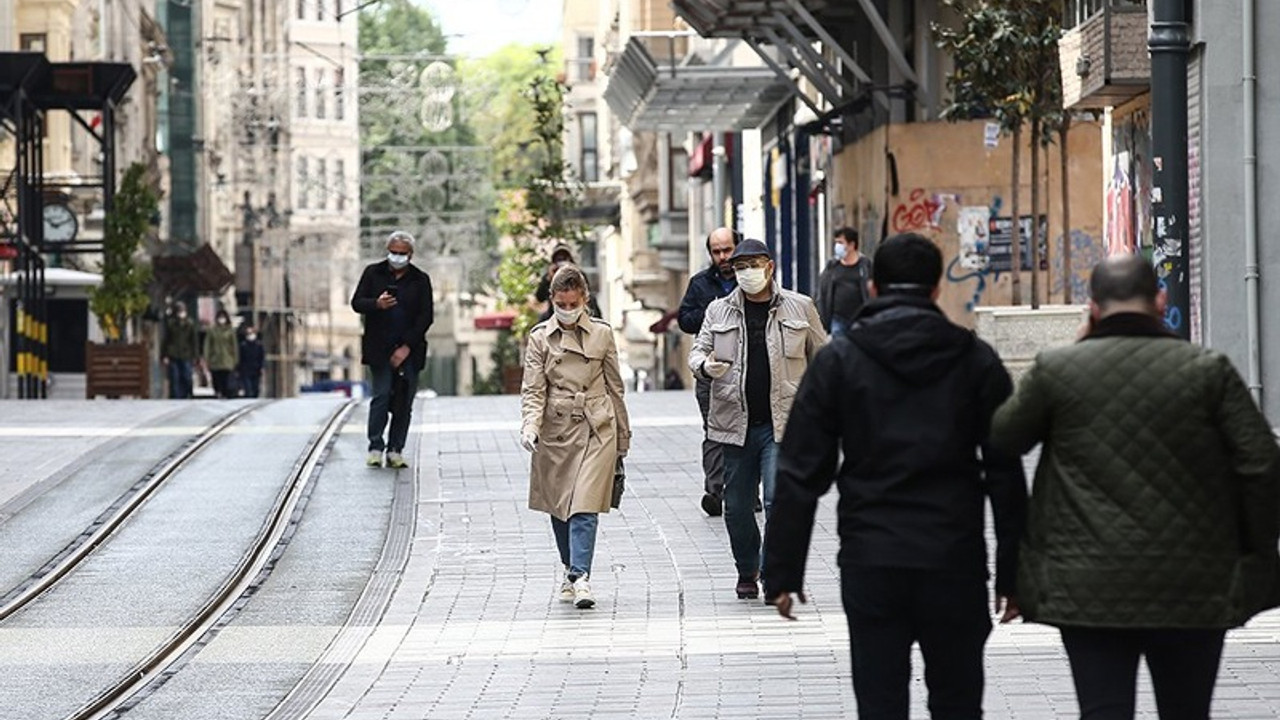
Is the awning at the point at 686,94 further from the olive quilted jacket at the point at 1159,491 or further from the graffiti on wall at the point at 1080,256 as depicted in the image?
the olive quilted jacket at the point at 1159,491

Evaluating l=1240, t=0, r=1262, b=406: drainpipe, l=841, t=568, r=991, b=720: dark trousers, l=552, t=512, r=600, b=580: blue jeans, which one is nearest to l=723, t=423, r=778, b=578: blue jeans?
l=552, t=512, r=600, b=580: blue jeans

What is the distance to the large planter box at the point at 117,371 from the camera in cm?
3975

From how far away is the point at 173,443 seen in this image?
2388 centimetres

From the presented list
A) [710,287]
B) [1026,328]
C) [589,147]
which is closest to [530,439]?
[710,287]

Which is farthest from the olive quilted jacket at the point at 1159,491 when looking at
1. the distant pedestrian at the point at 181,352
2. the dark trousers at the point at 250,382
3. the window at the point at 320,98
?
the window at the point at 320,98

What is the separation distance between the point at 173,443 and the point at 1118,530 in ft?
58.7

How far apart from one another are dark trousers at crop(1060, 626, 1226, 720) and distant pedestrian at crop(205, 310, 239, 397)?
4132 centimetres

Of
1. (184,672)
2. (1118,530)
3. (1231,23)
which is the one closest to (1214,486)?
(1118,530)

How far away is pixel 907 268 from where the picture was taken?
23.8ft

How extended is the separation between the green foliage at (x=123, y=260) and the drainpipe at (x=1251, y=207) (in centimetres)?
2383

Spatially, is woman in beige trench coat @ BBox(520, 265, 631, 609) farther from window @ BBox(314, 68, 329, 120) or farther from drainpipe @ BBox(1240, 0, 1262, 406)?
window @ BBox(314, 68, 329, 120)

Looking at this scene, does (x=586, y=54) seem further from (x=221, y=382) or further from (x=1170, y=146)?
(x=1170, y=146)

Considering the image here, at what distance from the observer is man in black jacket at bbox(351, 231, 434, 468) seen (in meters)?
20.1

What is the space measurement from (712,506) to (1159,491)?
404 inches
